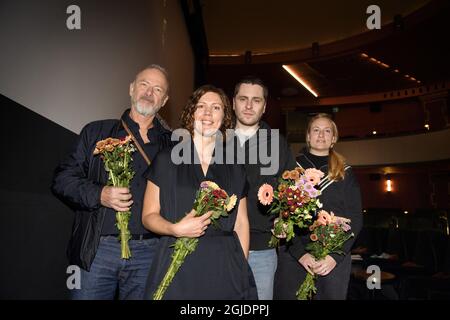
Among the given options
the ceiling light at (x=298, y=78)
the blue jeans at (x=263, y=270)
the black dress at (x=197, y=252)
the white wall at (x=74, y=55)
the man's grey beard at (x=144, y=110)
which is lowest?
the blue jeans at (x=263, y=270)

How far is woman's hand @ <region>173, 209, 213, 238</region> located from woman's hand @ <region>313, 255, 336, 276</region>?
38.1 inches

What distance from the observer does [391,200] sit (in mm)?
16438

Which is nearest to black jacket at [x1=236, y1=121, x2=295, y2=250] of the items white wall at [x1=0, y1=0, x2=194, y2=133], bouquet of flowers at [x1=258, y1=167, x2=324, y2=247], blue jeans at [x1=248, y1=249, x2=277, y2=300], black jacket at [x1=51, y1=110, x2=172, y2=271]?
blue jeans at [x1=248, y1=249, x2=277, y2=300]

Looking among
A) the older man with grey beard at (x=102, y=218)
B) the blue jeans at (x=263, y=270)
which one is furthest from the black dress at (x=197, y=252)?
the blue jeans at (x=263, y=270)

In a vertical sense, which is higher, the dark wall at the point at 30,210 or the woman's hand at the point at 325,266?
the dark wall at the point at 30,210

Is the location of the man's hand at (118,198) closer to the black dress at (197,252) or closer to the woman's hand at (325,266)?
the black dress at (197,252)

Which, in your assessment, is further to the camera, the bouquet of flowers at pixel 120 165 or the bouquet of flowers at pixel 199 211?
the bouquet of flowers at pixel 120 165

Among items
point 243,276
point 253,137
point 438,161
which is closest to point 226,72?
point 438,161

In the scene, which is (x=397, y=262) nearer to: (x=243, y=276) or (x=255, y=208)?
(x=255, y=208)

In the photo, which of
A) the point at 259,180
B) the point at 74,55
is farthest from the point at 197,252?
the point at 74,55

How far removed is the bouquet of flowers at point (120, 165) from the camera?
1.79 meters

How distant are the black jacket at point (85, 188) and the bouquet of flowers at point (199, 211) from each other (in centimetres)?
57

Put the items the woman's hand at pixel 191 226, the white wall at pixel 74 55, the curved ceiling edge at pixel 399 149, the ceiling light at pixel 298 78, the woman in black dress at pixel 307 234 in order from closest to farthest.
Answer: the woman's hand at pixel 191 226 → the white wall at pixel 74 55 → the woman in black dress at pixel 307 234 → the curved ceiling edge at pixel 399 149 → the ceiling light at pixel 298 78

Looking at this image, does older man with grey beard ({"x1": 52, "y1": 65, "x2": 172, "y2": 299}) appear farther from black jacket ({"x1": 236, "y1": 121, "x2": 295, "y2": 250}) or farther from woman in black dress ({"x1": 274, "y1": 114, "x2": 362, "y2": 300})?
woman in black dress ({"x1": 274, "y1": 114, "x2": 362, "y2": 300})
